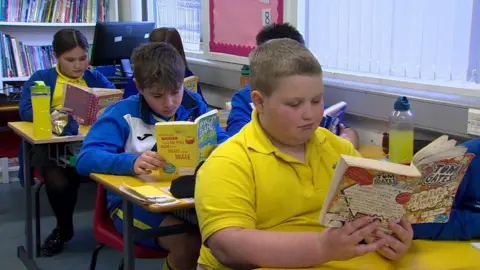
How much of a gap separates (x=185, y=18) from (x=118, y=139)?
2671 millimetres

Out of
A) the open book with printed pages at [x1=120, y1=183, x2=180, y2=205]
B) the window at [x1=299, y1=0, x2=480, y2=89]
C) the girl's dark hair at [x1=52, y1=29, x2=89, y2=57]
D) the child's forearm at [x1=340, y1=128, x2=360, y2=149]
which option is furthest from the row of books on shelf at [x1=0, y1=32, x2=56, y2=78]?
the open book with printed pages at [x1=120, y1=183, x2=180, y2=205]

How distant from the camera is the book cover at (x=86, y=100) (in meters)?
3.39

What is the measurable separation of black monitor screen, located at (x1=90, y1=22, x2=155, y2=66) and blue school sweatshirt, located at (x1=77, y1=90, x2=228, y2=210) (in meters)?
2.06

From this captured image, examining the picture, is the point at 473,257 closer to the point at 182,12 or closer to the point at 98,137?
the point at 98,137

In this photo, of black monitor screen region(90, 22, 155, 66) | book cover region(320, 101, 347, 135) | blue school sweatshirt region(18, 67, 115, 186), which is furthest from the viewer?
black monitor screen region(90, 22, 155, 66)

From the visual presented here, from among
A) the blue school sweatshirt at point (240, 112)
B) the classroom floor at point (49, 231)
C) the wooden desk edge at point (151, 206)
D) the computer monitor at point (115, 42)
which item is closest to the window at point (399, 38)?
the blue school sweatshirt at point (240, 112)

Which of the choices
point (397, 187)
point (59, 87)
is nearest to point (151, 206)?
point (397, 187)

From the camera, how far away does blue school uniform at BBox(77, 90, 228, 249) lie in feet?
7.77

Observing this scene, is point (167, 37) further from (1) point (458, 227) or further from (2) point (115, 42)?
(1) point (458, 227)

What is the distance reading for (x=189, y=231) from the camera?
93.1 inches

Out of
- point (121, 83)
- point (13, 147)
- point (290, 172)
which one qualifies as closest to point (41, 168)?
point (13, 147)

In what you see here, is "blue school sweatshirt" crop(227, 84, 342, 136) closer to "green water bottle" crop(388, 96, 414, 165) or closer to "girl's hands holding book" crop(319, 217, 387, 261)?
"green water bottle" crop(388, 96, 414, 165)

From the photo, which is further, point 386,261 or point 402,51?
point 402,51

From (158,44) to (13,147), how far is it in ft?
6.95
